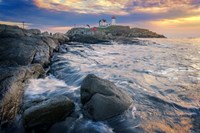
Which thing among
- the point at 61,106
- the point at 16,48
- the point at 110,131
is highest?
the point at 16,48

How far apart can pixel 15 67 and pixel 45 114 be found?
561 cm

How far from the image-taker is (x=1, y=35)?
17.3 metres

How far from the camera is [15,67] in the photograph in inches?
472

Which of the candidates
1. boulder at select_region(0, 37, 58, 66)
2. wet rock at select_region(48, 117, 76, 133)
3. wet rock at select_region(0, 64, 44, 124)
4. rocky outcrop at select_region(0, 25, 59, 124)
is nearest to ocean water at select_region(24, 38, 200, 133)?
wet rock at select_region(48, 117, 76, 133)

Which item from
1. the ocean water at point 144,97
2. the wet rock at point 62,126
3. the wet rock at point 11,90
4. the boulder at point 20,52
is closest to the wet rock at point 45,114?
the wet rock at point 62,126

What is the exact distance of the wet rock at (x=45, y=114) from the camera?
23.5 feet

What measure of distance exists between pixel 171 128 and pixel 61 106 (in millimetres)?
3481

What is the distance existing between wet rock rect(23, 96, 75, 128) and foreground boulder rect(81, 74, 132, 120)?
0.94m

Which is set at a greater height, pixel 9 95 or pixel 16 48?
pixel 16 48

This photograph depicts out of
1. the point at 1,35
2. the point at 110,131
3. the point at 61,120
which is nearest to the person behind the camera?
the point at 110,131

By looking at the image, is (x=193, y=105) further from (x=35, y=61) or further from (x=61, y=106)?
(x=35, y=61)

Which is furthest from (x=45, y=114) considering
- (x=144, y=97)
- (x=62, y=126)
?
(x=144, y=97)

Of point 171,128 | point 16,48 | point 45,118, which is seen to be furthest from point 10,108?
point 16,48

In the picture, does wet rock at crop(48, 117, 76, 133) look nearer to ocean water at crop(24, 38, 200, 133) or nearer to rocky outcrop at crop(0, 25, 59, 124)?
ocean water at crop(24, 38, 200, 133)
